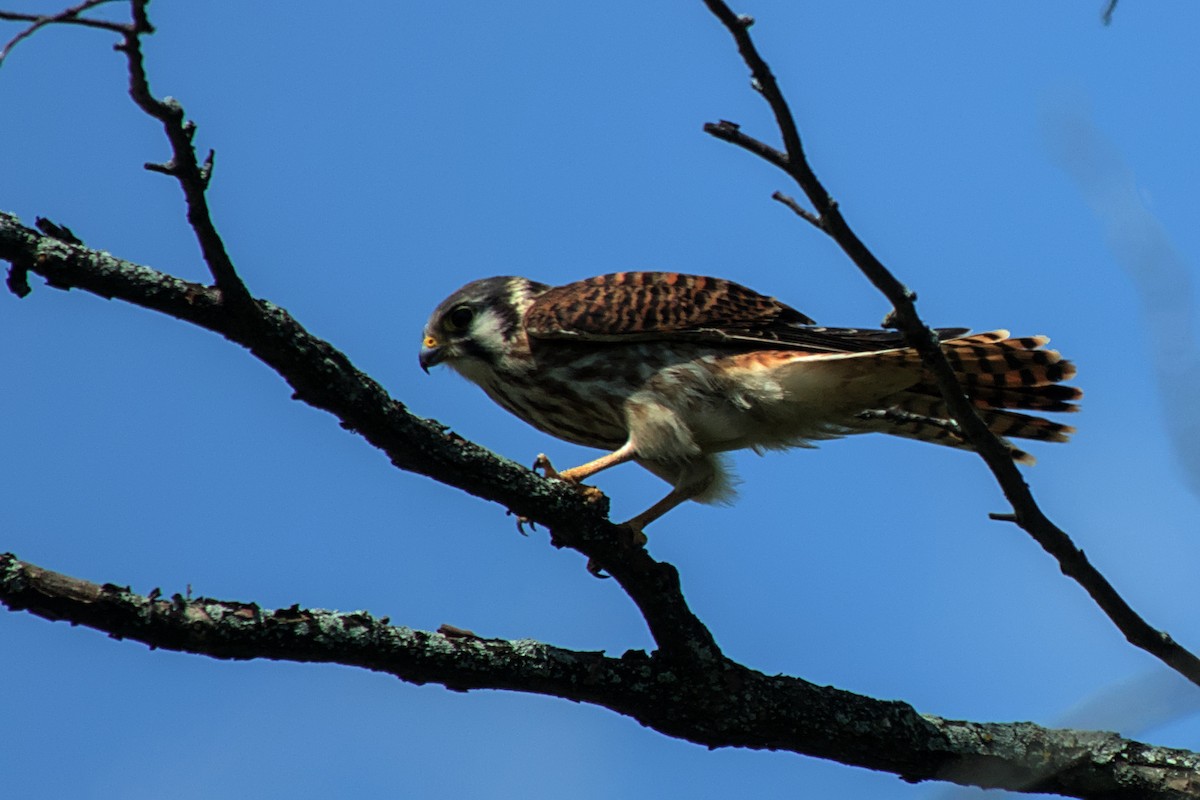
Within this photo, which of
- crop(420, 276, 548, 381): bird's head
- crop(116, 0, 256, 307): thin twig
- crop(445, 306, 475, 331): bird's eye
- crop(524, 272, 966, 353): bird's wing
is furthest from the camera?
crop(445, 306, 475, 331): bird's eye

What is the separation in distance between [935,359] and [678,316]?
6.99 ft

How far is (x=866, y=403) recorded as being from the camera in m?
4.72

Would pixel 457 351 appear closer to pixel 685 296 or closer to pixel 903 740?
pixel 685 296

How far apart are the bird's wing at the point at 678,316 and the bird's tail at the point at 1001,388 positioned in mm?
330

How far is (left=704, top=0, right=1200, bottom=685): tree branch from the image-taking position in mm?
2396

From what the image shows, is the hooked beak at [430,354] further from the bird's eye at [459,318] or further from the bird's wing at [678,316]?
the bird's wing at [678,316]

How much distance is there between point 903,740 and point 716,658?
1.83ft

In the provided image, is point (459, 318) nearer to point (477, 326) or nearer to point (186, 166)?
point (477, 326)

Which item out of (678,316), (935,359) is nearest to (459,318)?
(678,316)

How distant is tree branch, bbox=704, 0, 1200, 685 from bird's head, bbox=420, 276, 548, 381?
2460mm

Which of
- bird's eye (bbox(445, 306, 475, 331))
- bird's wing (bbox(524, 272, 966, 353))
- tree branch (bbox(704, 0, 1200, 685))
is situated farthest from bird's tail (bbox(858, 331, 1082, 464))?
bird's eye (bbox(445, 306, 475, 331))

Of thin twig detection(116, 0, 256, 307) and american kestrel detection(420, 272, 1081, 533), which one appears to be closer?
thin twig detection(116, 0, 256, 307)

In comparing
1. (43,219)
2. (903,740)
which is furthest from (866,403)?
(43,219)

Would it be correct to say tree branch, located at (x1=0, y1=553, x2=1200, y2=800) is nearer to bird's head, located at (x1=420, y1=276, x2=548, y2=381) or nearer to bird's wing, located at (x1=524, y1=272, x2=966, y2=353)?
bird's wing, located at (x1=524, y1=272, x2=966, y2=353)
